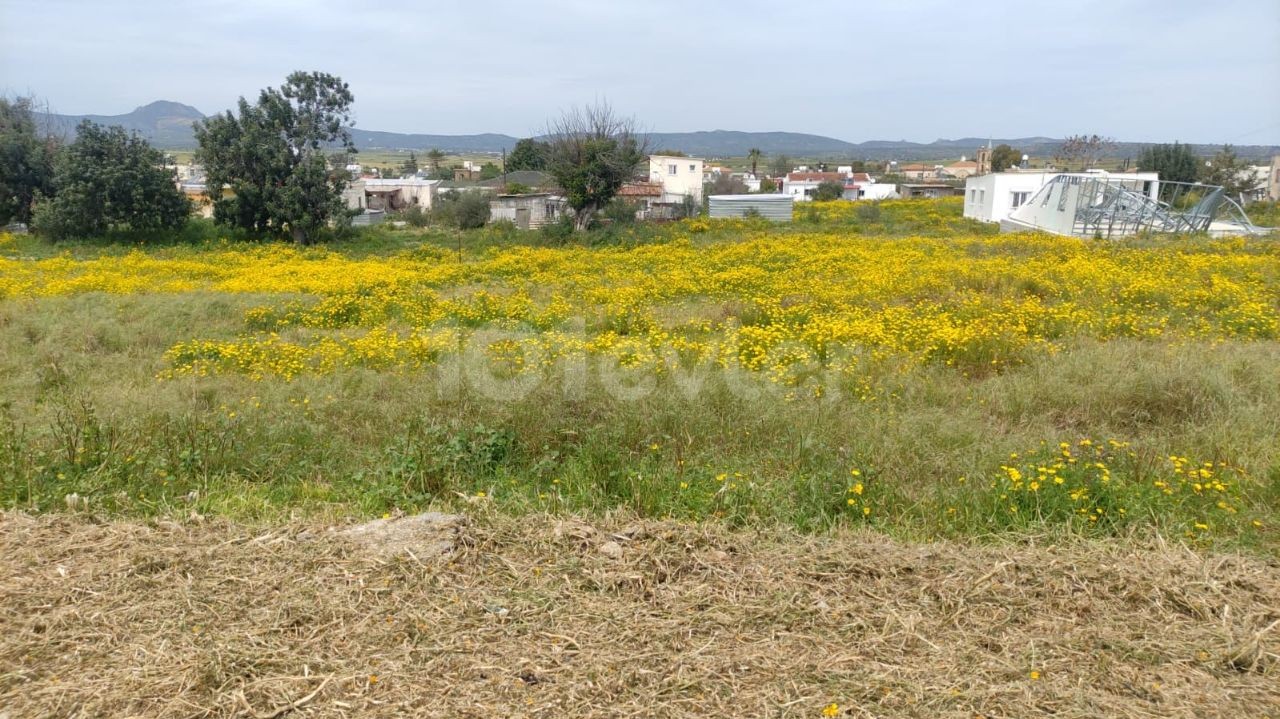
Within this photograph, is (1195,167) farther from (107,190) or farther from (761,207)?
(107,190)

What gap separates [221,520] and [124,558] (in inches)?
18.7

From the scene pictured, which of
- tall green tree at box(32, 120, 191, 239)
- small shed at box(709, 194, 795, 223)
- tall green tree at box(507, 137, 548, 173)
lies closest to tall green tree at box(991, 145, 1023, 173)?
tall green tree at box(507, 137, 548, 173)

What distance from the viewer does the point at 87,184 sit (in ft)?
68.5

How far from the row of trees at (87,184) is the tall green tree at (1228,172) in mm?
46225

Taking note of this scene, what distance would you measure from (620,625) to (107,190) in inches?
957

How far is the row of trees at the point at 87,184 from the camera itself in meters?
21.0

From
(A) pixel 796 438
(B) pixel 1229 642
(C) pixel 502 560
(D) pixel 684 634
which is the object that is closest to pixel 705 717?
(D) pixel 684 634

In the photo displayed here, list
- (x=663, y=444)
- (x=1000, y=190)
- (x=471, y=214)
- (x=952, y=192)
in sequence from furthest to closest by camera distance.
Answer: (x=952, y=192)
(x=471, y=214)
(x=1000, y=190)
(x=663, y=444)

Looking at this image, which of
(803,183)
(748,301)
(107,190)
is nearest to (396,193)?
(107,190)

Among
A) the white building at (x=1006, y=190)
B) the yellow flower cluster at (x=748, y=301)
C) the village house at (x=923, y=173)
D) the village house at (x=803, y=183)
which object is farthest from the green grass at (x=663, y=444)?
the village house at (x=923, y=173)

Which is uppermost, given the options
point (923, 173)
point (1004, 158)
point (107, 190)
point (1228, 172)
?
point (1004, 158)

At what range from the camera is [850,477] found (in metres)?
4.00

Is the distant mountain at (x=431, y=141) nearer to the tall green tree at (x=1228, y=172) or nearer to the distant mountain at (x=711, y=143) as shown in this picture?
the distant mountain at (x=711, y=143)

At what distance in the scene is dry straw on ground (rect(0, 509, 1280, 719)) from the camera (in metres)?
2.16
